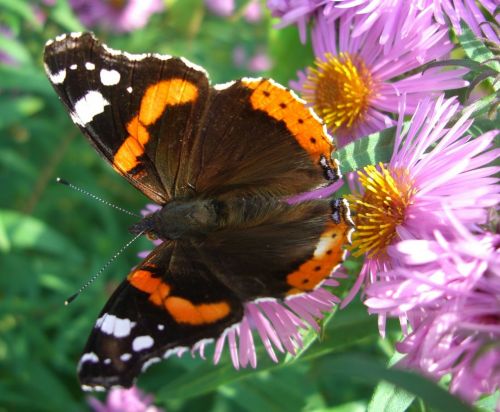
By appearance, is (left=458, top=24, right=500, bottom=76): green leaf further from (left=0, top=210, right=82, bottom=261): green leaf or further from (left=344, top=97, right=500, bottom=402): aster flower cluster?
(left=0, top=210, right=82, bottom=261): green leaf

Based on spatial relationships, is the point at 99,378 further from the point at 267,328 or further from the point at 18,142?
the point at 18,142

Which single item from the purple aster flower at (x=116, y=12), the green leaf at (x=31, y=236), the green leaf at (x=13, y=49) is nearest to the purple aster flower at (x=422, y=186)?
the green leaf at (x=31, y=236)

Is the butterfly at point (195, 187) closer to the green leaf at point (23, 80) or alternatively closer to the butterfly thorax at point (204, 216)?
the butterfly thorax at point (204, 216)

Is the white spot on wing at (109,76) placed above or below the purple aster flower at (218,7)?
below

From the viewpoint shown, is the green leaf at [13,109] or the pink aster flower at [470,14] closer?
the pink aster flower at [470,14]

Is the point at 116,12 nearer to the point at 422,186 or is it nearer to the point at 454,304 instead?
the point at 422,186

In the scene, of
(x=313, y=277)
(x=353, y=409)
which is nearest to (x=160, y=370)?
(x=353, y=409)

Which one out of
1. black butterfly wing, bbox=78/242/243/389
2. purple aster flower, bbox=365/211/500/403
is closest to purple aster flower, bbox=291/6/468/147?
purple aster flower, bbox=365/211/500/403
